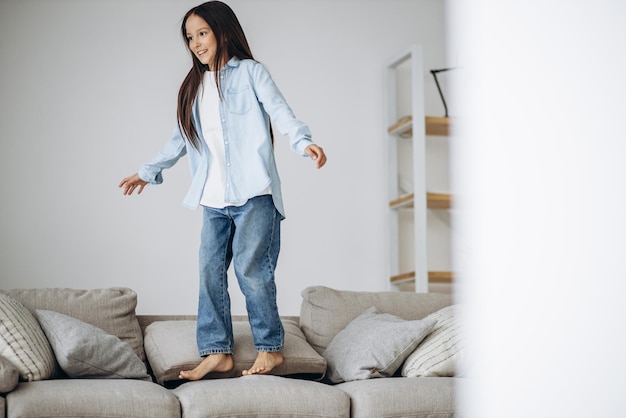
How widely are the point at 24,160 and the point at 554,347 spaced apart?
3.85 metres

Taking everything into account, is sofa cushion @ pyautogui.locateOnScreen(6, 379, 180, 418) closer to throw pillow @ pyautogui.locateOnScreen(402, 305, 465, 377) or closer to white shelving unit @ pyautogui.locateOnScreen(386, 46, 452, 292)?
throw pillow @ pyautogui.locateOnScreen(402, 305, 465, 377)

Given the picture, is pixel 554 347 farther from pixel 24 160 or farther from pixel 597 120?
pixel 24 160

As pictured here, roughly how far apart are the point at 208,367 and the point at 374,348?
0.48 meters

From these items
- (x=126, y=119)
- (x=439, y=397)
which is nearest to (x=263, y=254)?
(x=439, y=397)

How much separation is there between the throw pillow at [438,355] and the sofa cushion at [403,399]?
0.13m

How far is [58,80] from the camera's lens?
3912 mm

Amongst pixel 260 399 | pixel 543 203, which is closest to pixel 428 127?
pixel 260 399

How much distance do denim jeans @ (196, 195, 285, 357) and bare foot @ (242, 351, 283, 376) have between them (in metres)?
0.02

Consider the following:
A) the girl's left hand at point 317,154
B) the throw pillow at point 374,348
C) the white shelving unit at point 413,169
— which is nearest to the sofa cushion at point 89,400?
the throw pillow at point 374,348

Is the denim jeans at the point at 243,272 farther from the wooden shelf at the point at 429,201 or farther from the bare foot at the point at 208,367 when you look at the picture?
the wooden shelf at the point at 429,201

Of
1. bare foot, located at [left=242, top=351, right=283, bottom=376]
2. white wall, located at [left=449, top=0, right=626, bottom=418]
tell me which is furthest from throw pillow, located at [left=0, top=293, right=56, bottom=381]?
white wall, located at [left=449, top=0, right=626, bottom=418]

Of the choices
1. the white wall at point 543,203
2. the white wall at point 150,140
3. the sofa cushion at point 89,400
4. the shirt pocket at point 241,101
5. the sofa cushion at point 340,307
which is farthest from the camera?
the white wall at point 150,140

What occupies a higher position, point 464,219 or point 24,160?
point 24,160

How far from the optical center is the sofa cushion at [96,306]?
7.90 feet
